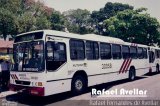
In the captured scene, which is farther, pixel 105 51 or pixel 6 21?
pixel 6 21

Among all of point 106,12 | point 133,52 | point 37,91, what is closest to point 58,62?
point 37,91

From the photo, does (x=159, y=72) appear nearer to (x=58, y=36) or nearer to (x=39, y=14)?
(x=58, y=36)

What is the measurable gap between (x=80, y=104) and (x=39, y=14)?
3910cm

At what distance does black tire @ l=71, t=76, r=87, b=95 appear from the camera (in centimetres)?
1054

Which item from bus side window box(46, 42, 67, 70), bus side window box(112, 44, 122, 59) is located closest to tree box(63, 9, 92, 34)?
bus side window box(112, 44, 122, 59)

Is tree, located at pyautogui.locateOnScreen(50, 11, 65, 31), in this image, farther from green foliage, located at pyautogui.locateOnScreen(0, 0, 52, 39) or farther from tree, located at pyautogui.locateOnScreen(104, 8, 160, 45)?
tree, located at pyautogui.locateOnScreen(104, 8, 160, 45)

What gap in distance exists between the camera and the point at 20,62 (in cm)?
984

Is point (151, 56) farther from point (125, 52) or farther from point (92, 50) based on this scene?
point (92, 50)

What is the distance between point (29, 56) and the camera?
9.60 meters

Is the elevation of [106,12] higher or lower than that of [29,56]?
higher

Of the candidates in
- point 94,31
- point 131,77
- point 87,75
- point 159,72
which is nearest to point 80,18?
point 94,31

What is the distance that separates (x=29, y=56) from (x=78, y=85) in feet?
9.06

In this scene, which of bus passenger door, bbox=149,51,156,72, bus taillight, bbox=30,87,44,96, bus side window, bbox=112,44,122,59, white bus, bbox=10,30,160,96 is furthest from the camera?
bus passenger door, bbox=149,51,156,72

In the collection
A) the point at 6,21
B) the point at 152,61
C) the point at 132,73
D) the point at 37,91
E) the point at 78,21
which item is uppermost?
the point at 78,21
